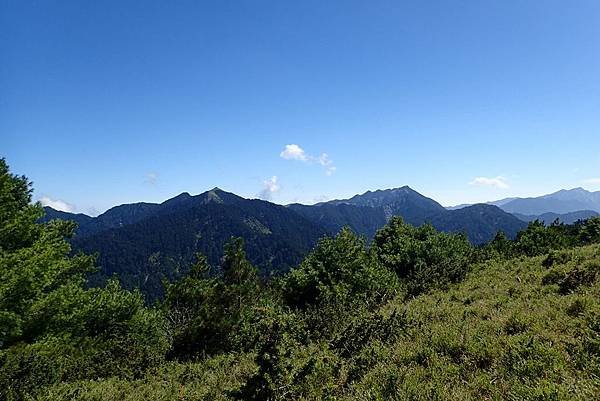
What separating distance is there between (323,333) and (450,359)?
658 cm

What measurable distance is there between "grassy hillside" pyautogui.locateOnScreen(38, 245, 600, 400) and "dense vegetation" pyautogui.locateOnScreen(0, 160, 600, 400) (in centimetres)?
3

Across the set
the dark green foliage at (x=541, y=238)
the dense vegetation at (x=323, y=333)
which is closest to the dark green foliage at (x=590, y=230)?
the dark green foliage at (x=541, y=238)

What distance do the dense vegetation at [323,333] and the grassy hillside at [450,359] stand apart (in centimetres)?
3

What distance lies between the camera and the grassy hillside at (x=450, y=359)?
19.4 feet

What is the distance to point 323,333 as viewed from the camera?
1334 cm

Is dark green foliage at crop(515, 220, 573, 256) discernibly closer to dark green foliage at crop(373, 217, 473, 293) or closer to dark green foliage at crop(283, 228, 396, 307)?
dark green foliage at crop(373, 217, 473, 293)

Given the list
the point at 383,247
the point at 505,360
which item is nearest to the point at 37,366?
the point at 505,360

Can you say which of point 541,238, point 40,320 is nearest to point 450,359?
point 40,320

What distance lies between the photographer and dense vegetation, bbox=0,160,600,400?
6.59 m

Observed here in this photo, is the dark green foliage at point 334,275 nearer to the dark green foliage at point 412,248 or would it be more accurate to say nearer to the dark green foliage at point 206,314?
the dark green foliage at point 206,314

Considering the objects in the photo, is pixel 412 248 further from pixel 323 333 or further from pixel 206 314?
pixel 323 333

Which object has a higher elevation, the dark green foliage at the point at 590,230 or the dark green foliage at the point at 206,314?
the dark green foliage at the point at 590,230

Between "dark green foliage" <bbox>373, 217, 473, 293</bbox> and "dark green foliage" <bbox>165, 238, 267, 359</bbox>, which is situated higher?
"dark green foliage" <bbox>373, 217, 473, 293</bbox>

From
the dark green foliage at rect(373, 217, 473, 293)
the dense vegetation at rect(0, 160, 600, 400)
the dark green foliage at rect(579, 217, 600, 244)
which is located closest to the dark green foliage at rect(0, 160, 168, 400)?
the dense vegetation at rect(0, 160, 600, 400)
